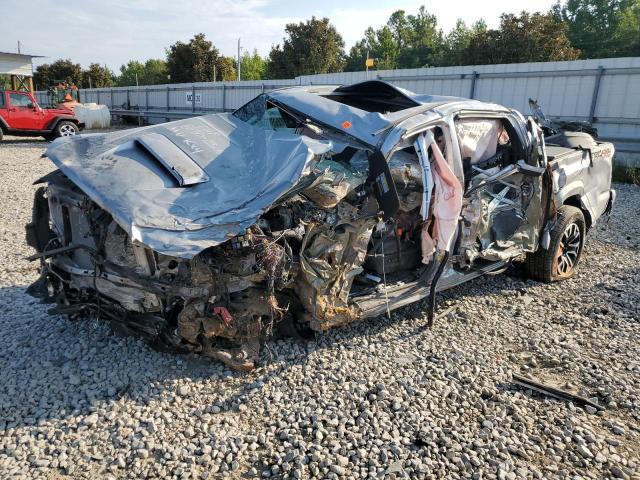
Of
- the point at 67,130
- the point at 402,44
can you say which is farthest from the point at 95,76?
the point at 67,130

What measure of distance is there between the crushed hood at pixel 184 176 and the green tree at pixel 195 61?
3658 cm

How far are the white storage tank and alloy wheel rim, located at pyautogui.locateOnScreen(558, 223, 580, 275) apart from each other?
22107 millimetres

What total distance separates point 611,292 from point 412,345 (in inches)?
103

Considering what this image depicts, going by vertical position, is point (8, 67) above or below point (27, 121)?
above

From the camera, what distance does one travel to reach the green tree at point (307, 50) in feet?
121

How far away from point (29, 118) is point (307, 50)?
24502 millimetres

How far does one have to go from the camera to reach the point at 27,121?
1706 centimetres

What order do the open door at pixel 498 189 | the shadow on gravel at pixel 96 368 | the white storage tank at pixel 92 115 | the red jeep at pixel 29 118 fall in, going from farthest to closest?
the white storage tank at pixel 92 115 < the red jeep at pixel 29 118 < the open door at pixel 498 189 < the shadow on gravel at pixel 96 368

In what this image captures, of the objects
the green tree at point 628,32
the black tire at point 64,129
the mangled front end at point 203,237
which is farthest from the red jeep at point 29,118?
the green tree at point 628,32

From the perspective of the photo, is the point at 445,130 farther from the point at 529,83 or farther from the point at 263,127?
the point at 529,83

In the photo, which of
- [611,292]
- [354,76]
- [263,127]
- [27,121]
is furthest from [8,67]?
[611,292]

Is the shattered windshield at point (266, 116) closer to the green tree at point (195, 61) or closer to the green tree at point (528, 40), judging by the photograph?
the green tree at point (528, 40)

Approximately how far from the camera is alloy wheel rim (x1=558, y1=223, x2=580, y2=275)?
5359 millimetres

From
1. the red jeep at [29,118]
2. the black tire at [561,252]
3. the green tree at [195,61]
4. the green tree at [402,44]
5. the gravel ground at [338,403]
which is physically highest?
the green tree at [402,44]
